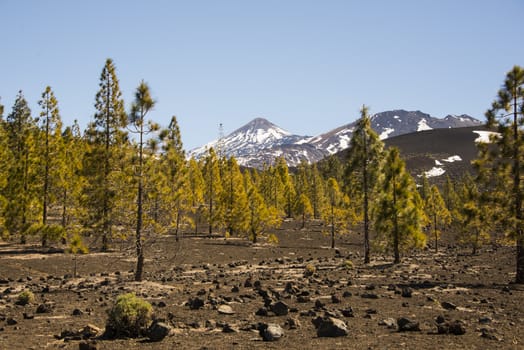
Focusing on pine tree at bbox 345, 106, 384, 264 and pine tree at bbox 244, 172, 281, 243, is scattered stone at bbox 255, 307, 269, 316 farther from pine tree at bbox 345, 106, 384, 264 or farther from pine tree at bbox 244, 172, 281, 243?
pine tree at bbox 244, 172, 281, 243

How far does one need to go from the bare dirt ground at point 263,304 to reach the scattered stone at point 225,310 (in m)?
0.06

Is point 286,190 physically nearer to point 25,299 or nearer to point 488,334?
point 25,299

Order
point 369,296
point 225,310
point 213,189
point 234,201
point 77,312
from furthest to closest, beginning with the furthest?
point 213,189
point 234,201
point 369,296
point 77,312
point 225,310

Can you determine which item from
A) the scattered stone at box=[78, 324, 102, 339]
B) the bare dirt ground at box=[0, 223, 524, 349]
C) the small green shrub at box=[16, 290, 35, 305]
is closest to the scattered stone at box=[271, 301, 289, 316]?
the bare dirt ground at box=[0, 223, 524, 349]

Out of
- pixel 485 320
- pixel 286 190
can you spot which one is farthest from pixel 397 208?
pixel 286 190

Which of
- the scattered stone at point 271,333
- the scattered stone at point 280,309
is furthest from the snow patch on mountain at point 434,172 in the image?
the scattered stone at point 271,333

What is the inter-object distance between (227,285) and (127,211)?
720 cm

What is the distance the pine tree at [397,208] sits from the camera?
3312 cm

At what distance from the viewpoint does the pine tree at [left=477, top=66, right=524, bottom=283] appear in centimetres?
2214

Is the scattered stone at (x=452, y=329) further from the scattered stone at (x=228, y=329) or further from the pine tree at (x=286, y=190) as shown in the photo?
the pine tree at (x=286, y=190)

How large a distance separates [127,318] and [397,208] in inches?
1011

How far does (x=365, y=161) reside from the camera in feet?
111

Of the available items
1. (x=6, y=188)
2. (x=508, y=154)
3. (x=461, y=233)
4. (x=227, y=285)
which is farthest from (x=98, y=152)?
(x=461, y=233)

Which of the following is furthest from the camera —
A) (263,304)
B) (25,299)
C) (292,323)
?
(25,299)
